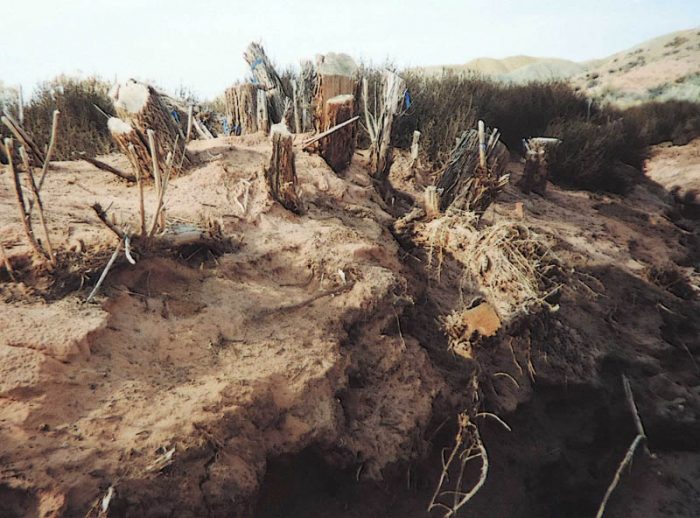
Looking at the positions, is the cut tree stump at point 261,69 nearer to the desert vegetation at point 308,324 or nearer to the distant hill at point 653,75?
the desert vegetation at point 308,324

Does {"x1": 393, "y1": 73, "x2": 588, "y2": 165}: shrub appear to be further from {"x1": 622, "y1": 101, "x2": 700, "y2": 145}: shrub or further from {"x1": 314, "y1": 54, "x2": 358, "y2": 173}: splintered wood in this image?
{"x1": 314, "y1": 54, "x2": 358, "y2": 173}: splintered wood

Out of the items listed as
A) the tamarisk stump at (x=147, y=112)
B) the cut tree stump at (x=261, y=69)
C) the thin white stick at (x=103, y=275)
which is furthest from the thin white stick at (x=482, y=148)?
the cut tree stump at (x=261, y=69)

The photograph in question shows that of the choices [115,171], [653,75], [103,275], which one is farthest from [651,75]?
[103,275]

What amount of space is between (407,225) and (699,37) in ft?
74.5

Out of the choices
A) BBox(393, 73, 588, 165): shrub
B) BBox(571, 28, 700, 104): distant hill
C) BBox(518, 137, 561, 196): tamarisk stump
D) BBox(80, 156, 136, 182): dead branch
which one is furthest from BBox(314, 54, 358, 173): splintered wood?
BBox(571, 28, 700, 104): distant hill

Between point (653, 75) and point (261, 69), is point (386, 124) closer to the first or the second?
point (261, 69)

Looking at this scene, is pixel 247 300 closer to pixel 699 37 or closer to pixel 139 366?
pixel 139 366

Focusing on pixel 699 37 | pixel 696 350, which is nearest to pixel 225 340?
pixel 696 350

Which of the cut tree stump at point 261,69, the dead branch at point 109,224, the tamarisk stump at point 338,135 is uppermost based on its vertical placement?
the cut tree stump at point 261,69

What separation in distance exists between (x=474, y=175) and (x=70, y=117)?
5.43 meters

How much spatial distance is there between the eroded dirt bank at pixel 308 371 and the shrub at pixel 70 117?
1915 millimetres

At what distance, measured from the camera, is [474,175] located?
3613 mm

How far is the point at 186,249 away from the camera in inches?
99.7

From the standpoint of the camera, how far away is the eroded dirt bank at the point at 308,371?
172cm
